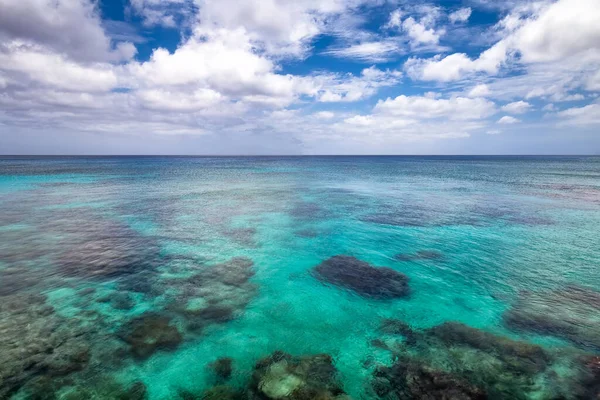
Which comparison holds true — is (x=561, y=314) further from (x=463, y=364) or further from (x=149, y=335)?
(x=149, y=335)

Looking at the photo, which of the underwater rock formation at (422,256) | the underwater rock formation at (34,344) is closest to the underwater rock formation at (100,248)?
the underwater rock formation at (34,344)

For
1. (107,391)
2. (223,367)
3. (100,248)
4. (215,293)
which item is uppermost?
(100,248)

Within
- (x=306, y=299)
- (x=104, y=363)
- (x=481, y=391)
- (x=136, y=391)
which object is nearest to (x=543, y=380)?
(x=481, y=391)

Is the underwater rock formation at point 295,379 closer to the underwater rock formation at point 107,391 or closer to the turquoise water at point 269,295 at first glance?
the turquoise water at point 269,295

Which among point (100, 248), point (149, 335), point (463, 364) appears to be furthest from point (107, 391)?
point (100, 248)

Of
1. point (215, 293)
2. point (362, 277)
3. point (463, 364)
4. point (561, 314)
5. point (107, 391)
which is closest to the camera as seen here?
point (107, 391)

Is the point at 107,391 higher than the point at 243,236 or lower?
lower

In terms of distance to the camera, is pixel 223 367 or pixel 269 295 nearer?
pixel 223 367

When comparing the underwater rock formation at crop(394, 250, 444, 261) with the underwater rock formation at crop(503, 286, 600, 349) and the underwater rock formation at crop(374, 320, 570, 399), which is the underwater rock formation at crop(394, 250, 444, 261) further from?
the underwater rock formation at crop(374, 320, 570, 399)
